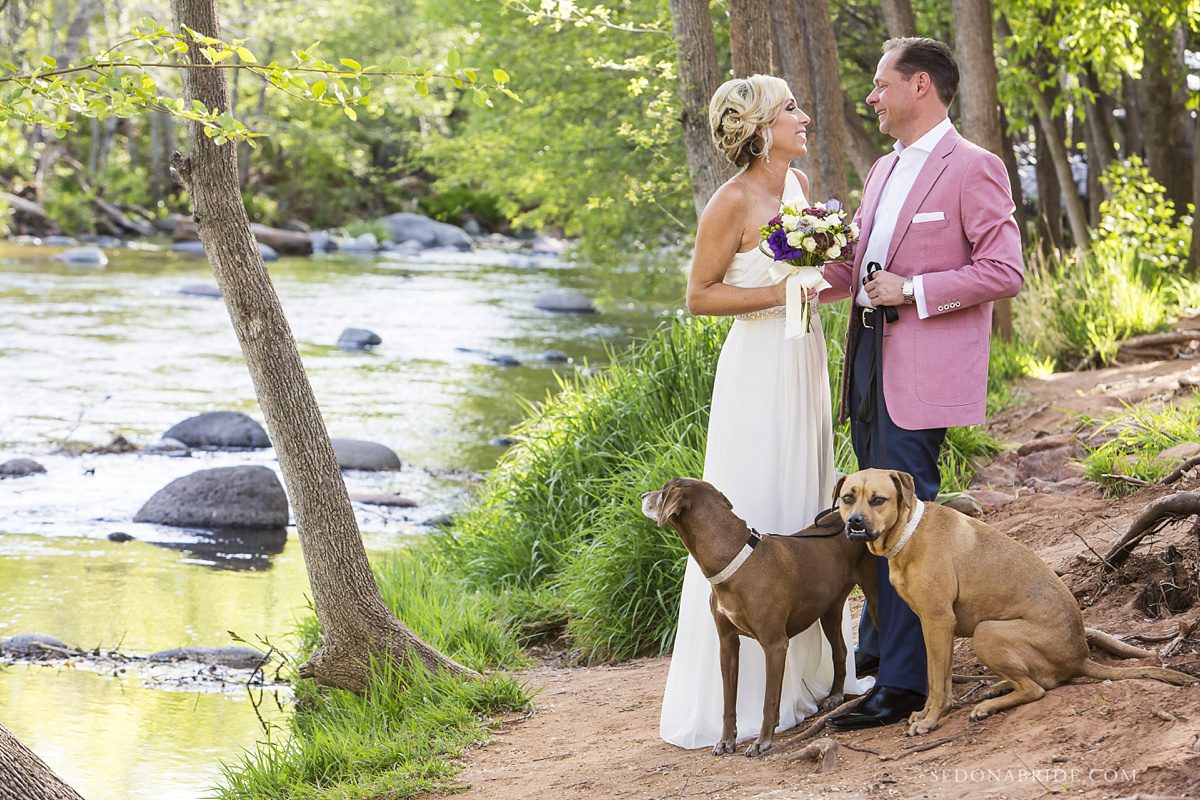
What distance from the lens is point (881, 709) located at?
4.40 metres

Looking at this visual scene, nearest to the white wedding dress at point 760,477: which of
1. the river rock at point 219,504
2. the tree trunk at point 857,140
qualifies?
the river rock at point 219,504

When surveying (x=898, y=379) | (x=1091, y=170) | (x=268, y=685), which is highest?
(x=1091, y=170)

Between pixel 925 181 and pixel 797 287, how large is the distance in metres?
0.58

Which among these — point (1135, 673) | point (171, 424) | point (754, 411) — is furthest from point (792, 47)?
point (171, 424)

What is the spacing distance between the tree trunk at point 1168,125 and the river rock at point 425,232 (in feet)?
79.2

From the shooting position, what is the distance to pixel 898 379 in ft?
14.4

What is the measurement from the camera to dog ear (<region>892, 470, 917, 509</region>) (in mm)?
4059

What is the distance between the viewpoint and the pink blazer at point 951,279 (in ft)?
13.8

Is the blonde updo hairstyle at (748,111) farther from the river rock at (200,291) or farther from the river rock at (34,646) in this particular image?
the river rock at (200,291)

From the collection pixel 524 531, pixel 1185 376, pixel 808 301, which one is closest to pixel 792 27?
pixel 1185 376

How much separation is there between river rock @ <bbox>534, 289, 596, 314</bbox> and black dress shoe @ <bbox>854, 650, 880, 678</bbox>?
18704mm

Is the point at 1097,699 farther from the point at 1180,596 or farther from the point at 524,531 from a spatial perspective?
the point at 524,531

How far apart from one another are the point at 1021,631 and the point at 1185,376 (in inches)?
220

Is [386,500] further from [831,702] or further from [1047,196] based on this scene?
[1047,196]
